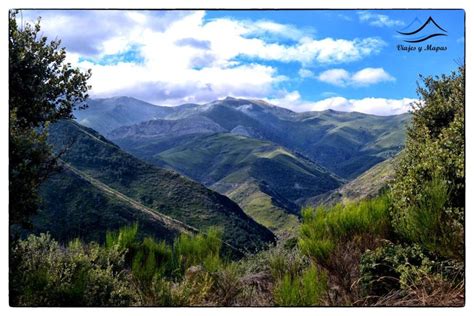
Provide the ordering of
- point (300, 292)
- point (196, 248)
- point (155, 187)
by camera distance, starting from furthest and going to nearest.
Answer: point (155, 187) → point (196, 248) → point (300, 292)

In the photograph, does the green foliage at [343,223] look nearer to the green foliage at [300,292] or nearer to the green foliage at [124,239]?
the green foliage at [300,292]

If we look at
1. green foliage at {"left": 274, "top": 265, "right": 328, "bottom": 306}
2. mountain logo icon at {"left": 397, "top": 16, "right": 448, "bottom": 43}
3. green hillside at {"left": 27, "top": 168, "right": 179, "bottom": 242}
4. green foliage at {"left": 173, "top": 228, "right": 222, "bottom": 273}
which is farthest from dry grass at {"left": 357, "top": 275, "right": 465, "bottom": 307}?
green hillside at {"left": 27, "top": 168, "right": 179, "bottom": 242}

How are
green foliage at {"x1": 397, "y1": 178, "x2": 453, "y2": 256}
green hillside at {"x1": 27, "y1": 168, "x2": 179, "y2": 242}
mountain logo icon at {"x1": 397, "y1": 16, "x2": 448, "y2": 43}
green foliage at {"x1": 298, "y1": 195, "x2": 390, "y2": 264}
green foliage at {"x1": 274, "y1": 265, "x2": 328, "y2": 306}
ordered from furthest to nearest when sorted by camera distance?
green hillside at {"x1": 27, "y1": 168, "x2": 179, "y2": 242} < green foliage at {"x1": 298, "y1": 195, "x2": 390, "y2": 264} < mountain logo icon at {"x1": 397, "y1": 16, "x2": 448, "y2": 43} < green foliage at {"x1": 397, "y1": 178, "x2": 453, "y2": 256} < green foliage at {"x1": 274, "y1": 265, "x2": 328, "y2": 306}

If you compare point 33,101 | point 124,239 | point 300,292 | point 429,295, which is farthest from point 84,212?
point 429,295

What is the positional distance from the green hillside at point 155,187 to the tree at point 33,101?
81.1 metres

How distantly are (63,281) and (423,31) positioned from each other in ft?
21.6

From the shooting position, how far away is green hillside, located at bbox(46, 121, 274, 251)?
93.9 m

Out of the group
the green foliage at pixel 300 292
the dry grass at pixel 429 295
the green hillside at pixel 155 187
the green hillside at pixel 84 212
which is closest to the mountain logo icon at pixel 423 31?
the dry grass at pixel 429 295

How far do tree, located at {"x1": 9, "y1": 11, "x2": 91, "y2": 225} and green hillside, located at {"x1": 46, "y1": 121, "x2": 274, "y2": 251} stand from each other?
81085mm

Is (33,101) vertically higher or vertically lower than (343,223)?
higher

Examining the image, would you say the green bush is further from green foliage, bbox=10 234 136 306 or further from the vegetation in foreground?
green foliage, bbox=10 234 136 306

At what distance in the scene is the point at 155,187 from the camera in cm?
10131

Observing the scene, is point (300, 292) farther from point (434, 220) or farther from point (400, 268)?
point (434, 220)
